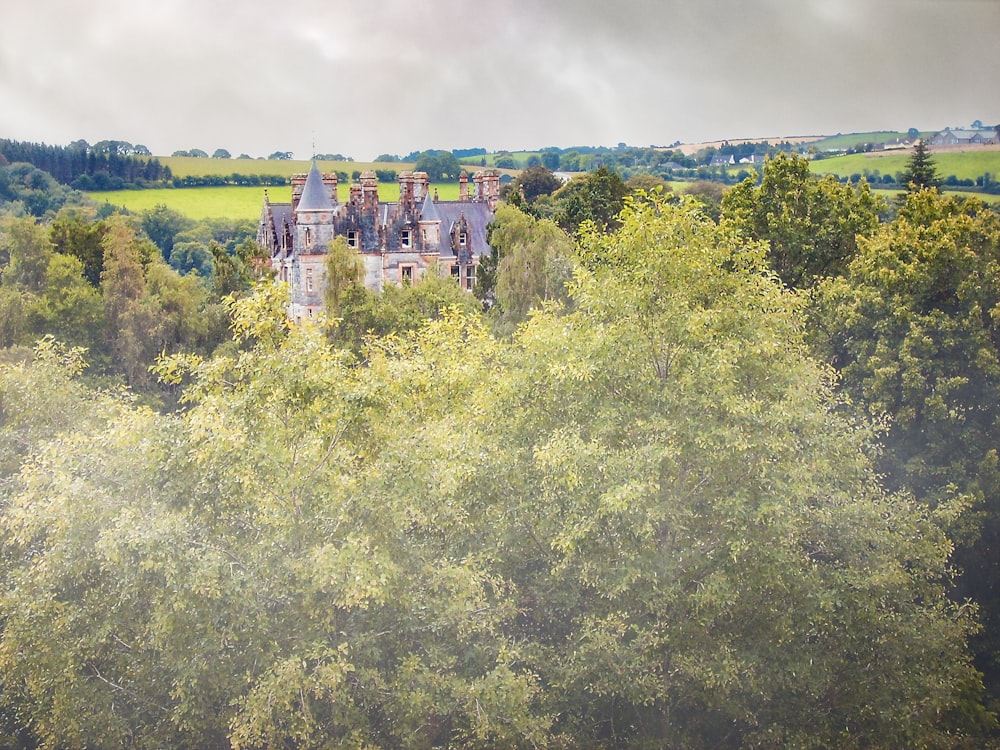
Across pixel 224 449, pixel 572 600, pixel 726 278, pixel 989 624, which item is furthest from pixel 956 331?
pixel 224 449

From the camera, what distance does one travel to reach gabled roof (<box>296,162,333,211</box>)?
2109 inches

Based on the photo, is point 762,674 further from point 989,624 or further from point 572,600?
point 989,624

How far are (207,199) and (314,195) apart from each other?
48.6m

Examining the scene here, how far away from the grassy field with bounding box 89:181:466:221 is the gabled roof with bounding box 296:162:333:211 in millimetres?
33641

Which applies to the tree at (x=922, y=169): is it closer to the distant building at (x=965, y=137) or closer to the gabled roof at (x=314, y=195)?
the distant building at (x=965, y=137)

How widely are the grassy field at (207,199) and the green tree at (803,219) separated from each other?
56270 mm

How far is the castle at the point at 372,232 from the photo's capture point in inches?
2128

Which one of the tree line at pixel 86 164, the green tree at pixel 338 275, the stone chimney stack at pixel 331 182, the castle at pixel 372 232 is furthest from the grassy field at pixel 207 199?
the green tree at pixel 338 275

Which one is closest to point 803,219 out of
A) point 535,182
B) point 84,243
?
point 84,243

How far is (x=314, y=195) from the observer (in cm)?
5369

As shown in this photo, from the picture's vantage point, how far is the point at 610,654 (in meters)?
14.6

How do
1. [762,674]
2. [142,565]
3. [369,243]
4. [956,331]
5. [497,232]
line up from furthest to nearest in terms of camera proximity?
[369,243]
[497,232]
[956,331]
[762,674]
[142,565]

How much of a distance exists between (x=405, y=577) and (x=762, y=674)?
6844 millimetres

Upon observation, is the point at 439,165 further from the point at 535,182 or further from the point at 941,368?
the point at 941,368
